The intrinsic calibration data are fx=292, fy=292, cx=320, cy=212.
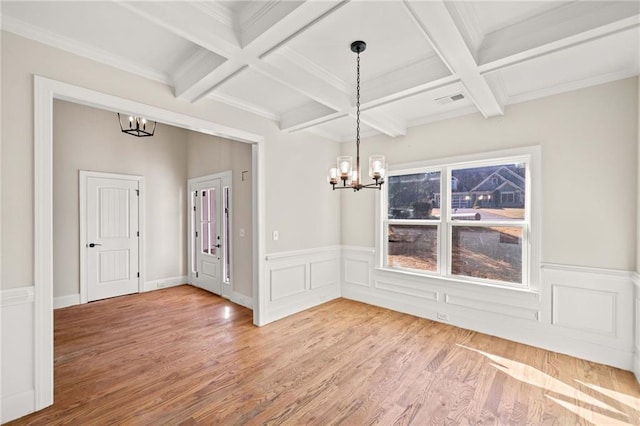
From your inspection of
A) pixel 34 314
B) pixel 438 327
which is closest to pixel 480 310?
pixel 438 327

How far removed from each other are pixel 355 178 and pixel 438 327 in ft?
8.11

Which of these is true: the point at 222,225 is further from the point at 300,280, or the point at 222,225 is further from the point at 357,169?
the point at 357,169

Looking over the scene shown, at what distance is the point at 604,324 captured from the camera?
2920mm

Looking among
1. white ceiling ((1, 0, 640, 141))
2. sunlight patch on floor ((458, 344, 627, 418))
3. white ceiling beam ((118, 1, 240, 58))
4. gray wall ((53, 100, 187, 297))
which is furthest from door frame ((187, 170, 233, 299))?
sunlight patch on floor ((458, 344, 627, 418))

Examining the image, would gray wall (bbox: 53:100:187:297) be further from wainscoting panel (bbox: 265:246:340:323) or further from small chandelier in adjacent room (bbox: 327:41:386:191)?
small chandelier in adjacent room (bbox: 327:41:386:191)

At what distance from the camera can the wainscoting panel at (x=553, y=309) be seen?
2.85 metres

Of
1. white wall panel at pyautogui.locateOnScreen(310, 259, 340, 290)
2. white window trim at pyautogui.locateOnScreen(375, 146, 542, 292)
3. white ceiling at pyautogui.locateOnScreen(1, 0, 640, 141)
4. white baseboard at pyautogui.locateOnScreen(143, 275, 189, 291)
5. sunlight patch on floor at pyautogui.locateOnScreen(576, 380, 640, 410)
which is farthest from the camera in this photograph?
white baseboard at pyautogui.locateOnScreen(143, 275, 189, 291)

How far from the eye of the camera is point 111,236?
521cm

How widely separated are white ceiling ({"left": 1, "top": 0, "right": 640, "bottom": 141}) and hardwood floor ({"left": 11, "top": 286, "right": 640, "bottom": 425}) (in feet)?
8.91

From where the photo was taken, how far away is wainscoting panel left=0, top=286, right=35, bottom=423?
6.93ft

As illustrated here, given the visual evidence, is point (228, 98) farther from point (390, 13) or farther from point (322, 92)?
point (390, 13)

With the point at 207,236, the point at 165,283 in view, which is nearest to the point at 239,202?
the point at 207,236

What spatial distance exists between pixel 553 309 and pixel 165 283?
6.28 m

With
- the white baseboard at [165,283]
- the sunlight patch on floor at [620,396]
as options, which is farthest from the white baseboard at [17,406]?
the sunlight patch on floor at [620,396]
